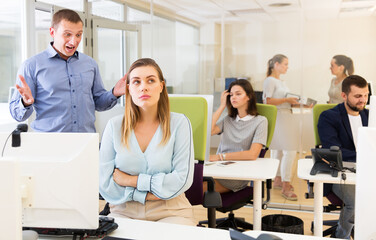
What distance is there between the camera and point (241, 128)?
3473 millimetres

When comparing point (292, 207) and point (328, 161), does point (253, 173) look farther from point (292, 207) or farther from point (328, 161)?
point (292, 207)

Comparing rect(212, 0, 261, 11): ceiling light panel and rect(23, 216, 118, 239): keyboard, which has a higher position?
rect(212, 0, 261, 11): ceiling light panel

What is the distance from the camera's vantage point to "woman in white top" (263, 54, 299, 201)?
Result: 15.1ft

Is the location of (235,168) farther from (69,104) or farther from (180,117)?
(69,104)

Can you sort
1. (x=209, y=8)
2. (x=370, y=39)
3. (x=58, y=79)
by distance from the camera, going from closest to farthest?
(x=58, y=79) < (x=370, y=39) < (x=209, y=8)

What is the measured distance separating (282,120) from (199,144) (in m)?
2.05

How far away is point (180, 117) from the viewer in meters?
2.12

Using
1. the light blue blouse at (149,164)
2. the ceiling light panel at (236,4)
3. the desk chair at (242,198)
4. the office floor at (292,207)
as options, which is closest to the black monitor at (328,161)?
the desk chair at (242,198)

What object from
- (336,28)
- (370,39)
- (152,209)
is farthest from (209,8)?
(152,209)

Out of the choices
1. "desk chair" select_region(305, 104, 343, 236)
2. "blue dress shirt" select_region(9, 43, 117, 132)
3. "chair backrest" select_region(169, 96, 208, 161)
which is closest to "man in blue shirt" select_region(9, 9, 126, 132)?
"blue dress shirt" select_region(9, 43, 117, 132)

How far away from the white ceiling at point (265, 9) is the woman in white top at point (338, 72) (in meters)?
0.45

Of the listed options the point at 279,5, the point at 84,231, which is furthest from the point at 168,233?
the point at 279,5

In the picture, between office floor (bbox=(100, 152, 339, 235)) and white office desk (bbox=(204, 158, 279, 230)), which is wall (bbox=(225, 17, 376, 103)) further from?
white office desk (bbox=(204, 158, 279, 230))

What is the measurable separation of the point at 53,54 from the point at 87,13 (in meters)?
2.31
